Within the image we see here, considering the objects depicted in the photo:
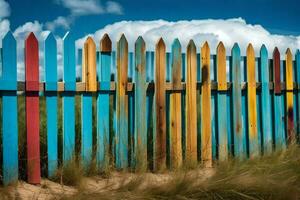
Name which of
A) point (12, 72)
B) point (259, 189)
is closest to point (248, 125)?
point (259, 189)

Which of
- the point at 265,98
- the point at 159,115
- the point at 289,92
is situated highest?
the point at 289,92

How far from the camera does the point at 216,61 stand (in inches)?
244

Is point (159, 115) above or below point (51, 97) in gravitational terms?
below

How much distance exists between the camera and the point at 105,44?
212 inches

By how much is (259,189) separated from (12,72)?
2808 mm

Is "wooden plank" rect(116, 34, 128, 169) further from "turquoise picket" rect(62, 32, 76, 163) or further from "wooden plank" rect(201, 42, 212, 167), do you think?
"wooden plank" rect(201, 42, 212, 167)

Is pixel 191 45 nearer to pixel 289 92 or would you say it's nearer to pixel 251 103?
pixel 251 103

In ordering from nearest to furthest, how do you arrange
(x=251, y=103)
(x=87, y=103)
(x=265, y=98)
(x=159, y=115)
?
(x=87, y=103)
(x=159, y=115)
(x=251, y=103)
(x=265, y=98)

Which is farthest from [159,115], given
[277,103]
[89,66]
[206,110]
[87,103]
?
[277,103]

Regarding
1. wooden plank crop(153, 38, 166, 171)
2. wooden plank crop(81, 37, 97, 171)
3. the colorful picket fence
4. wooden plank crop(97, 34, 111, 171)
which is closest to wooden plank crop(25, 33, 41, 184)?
the colorful picket fence

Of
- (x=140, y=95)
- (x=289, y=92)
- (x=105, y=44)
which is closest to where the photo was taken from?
(x=105, y=44)

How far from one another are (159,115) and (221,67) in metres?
1.19

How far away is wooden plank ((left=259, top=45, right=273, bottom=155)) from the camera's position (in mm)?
6688

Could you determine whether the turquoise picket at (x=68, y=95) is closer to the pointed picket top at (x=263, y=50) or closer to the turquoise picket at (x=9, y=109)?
the turquoise picket at (x=9, y=109)
